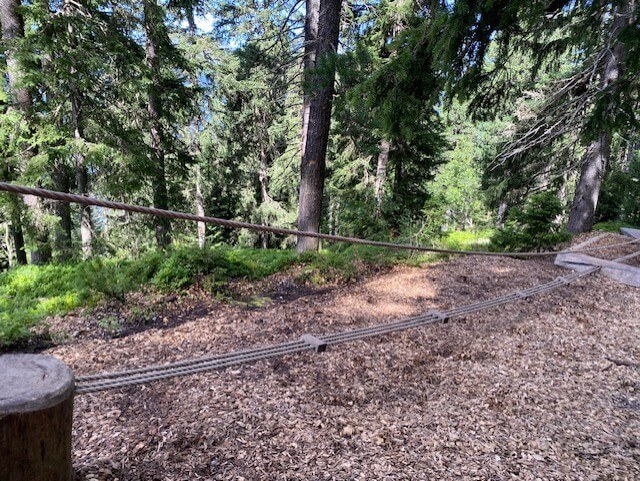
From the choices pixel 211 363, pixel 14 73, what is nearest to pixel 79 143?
pixel 14 73

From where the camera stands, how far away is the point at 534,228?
844cm

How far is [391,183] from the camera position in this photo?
12.9 meters

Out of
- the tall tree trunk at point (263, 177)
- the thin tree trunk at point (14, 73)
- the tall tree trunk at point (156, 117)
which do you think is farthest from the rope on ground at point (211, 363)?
the tall tree trunk at point (263, 177)

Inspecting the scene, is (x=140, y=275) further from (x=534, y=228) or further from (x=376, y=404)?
(x=534, y=228)

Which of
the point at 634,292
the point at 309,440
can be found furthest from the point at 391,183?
the point at 309,440

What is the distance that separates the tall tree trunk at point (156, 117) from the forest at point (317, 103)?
51 millimetres

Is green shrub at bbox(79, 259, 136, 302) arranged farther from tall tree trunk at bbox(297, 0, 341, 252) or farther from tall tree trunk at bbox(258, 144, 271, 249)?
tall tree trunk at bbox(258, 144, 271, 249)

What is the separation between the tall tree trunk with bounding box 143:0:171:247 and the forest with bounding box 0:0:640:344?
0.05 metres

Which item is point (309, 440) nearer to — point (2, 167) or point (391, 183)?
point (2, 167)

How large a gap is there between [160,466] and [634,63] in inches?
195

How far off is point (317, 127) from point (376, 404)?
549 centimetres

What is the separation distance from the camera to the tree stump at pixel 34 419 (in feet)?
3.78

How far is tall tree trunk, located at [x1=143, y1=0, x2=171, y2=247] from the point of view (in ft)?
24.3

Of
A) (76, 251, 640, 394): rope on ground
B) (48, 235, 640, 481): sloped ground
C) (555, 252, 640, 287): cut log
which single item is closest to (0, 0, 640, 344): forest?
(555, 252, 640, 287): cut log
